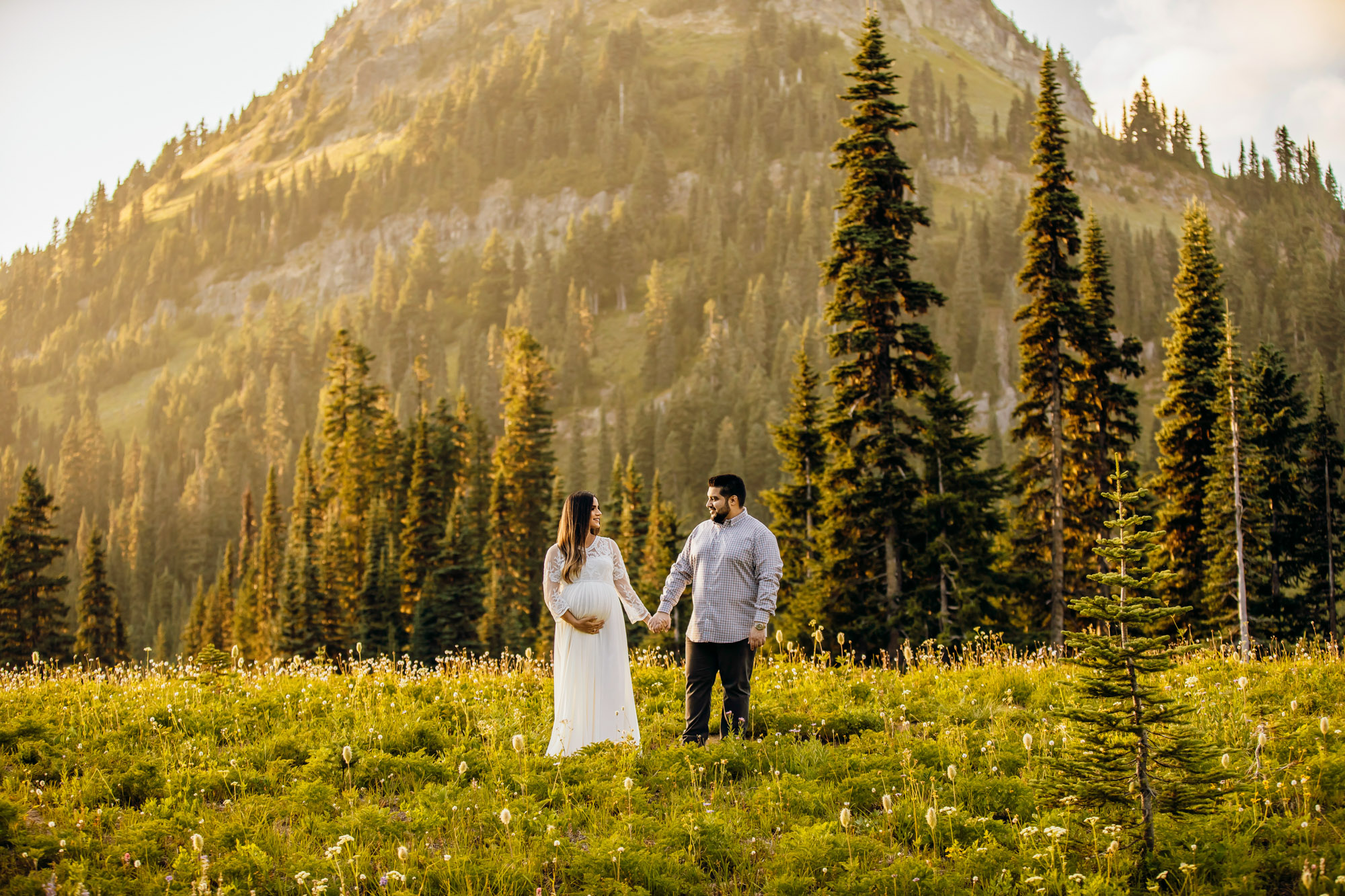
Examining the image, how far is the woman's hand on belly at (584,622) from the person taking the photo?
885 cm

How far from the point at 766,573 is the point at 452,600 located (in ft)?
145

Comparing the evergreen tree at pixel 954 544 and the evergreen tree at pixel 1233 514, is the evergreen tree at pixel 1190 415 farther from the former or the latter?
the evergreen tree at pixel 954 544

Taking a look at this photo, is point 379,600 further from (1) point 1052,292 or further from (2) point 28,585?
(1) point 1052,292

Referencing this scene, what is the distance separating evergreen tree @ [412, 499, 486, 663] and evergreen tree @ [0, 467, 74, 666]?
20.9 meters

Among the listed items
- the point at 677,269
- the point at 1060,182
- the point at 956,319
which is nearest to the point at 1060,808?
the point at 1060,182

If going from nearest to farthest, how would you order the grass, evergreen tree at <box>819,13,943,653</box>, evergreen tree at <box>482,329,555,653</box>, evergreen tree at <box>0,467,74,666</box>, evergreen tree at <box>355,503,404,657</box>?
1. the grass
2. evergreen tree at <box>819,13,943,653</box>
3. evergreen tree at <box>0,467,74,666</box>
4. evergreen tree at <box>355,503,404,657</box>
5. evergreen tree at <box>482,329,555,653</box>

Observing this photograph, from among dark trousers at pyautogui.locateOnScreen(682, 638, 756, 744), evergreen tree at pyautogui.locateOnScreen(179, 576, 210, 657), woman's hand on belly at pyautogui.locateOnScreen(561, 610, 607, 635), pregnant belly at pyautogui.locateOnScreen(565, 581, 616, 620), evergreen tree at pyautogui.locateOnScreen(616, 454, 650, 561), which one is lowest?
evergreen tree at pyautogui.locateOnScreen(179, 576, 210, 657)

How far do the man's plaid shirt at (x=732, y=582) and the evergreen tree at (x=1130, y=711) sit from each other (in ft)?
10.7

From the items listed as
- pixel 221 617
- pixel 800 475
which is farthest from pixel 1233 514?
pixel 221 617

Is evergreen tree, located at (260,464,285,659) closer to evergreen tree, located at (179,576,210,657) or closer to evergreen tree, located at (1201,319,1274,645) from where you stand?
evergreen tree, located at (179,576,210,657)

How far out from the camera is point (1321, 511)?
40.8 meters

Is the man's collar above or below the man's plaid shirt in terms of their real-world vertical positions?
above

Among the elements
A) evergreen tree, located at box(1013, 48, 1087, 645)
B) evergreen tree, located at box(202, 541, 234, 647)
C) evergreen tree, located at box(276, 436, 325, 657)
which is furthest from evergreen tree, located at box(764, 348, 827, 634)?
evergreen tree, located at box(202, 541, 234, 647)

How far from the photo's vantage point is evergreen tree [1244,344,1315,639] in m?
34.5
